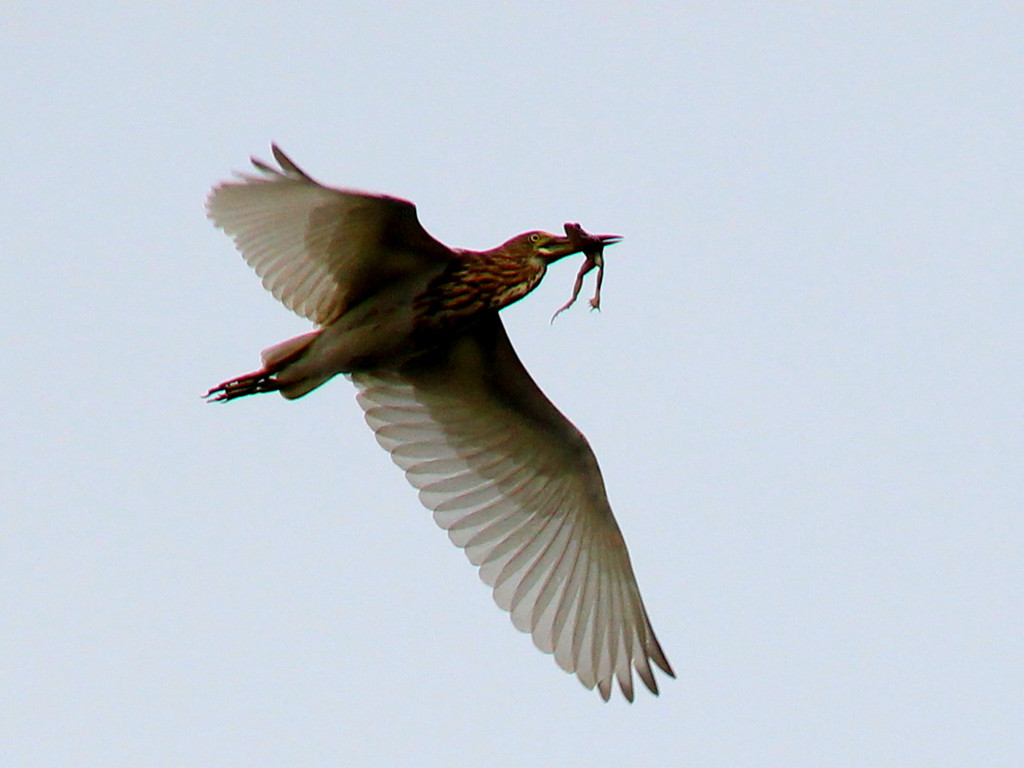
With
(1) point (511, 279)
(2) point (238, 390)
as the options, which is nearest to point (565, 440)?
(1) point (511, 279)

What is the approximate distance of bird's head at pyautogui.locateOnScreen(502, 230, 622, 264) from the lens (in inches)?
400

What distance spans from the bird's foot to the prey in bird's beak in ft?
6.22

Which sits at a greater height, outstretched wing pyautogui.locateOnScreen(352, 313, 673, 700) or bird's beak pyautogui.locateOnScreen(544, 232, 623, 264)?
bird's beak pyautogui.locateOnScreen(544, 232, 623, 264)

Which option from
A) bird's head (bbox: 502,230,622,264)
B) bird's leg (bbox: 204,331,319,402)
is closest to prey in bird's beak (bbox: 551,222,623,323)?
bird's head (bbox: 502,230,622,264)

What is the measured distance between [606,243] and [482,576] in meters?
2.29

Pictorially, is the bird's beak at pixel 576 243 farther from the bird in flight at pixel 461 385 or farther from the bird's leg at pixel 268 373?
the bird's leg at pixel 268 373

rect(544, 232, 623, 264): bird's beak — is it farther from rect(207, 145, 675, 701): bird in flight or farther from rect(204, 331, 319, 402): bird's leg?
rect(204, 331, 319, 402): bird's leg

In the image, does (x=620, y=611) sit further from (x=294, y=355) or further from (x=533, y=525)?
(x=294, y=355)

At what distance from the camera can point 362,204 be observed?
32.0ft

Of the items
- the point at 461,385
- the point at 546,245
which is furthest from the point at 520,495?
the point at 546,245

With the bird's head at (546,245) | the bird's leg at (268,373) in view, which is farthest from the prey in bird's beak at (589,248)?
the bird's leg at (268,373)

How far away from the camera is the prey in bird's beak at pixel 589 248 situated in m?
10.2

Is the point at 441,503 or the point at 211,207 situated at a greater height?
the point at 211,207

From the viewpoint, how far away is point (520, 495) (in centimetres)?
1128
